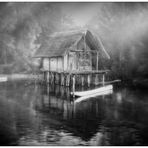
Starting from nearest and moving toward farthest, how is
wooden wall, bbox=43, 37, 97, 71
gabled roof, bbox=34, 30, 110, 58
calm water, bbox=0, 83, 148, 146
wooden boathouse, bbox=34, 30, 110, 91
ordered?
calm water, bbox=0, 83, 148, 146 < gabled roof, bbox=34, 30, 110, 58 < wooden boathouse, bbox=34, 30, 110, 91 < wooden wall, bbox=43, 37, 97, 71

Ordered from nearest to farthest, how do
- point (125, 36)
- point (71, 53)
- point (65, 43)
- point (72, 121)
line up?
1. point (72, 121)
2. point (65, 43)
3. point (71, 53)
4. point (125, 36)

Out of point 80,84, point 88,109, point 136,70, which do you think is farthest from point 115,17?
point 88,109

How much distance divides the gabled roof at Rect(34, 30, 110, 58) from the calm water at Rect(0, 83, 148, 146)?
6504 millimetres

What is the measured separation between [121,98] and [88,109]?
5.20m

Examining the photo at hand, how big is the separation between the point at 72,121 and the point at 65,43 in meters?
13.1

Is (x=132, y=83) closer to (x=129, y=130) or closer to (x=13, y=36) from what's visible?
(x=129, y=130)

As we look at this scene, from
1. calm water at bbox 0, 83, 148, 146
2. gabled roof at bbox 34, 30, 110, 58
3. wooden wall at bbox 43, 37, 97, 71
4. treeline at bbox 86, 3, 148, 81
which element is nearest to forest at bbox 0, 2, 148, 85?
treeline at bbox 86, 3, 148, 81

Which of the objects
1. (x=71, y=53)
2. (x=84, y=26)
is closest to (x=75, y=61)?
(x=71, y=53)

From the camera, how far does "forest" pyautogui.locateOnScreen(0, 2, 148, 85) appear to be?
101 ft

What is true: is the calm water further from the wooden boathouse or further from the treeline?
the treeline

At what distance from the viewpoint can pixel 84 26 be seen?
37531 mm

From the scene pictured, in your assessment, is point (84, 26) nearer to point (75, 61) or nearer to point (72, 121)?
point (75, 61)

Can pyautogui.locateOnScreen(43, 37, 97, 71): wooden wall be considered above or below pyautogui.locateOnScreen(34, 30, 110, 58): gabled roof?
below

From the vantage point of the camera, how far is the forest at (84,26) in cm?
3085
